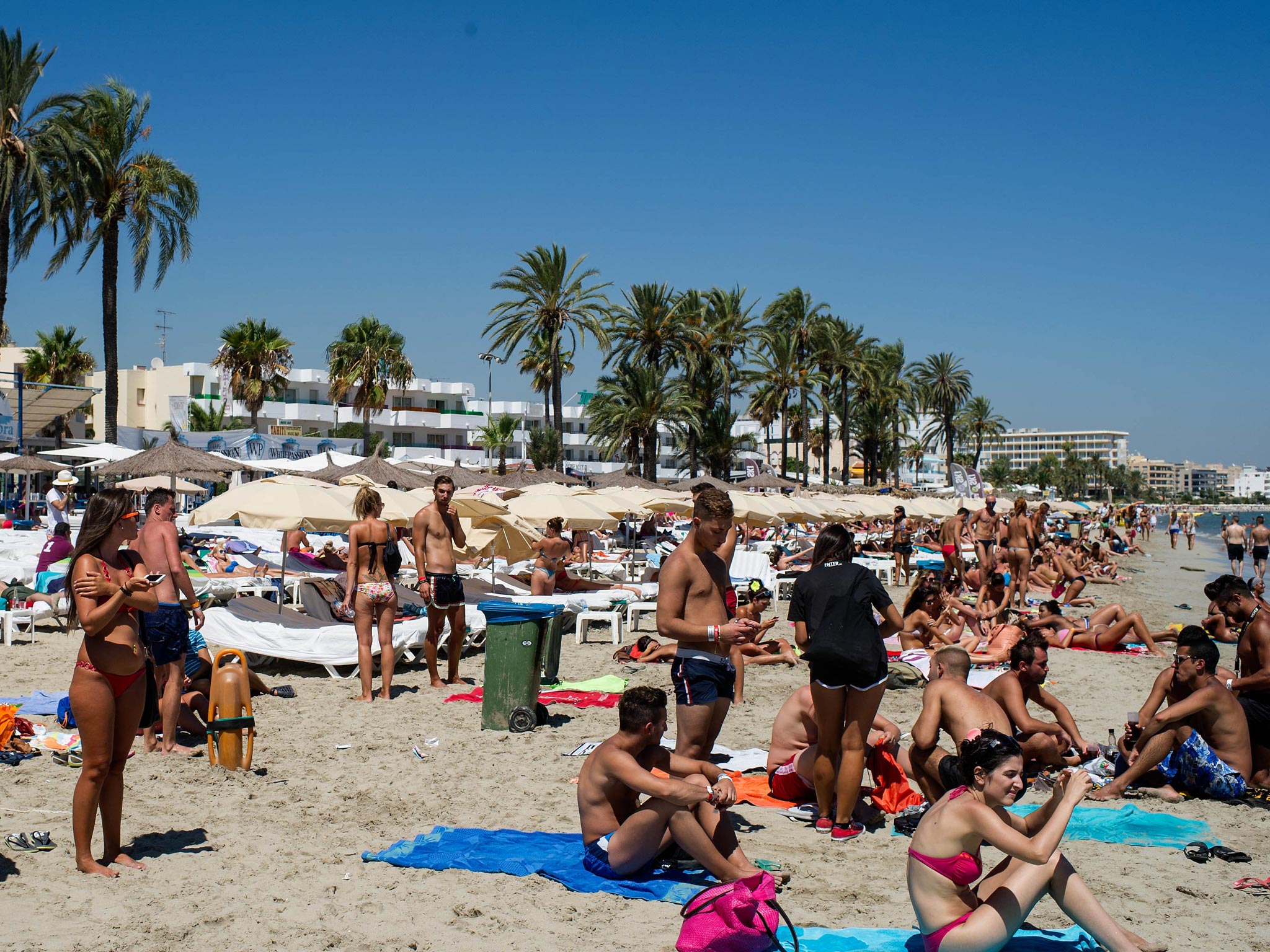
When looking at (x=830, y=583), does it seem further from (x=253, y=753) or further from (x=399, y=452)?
(x=399, y=452)

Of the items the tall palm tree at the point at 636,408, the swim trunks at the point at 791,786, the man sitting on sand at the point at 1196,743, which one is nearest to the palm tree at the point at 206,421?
the tall palm tree at the point at 636,408

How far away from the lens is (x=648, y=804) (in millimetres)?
4078

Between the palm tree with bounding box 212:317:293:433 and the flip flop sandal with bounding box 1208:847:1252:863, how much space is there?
39.8 m

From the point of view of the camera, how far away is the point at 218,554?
1438 cm

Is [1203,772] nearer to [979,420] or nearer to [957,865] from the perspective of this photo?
[957,865]

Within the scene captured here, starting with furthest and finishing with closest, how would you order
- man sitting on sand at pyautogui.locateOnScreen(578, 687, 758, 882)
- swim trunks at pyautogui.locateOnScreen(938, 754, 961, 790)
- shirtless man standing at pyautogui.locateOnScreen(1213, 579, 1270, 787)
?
shirtless man standing at pyautogui.locateOnScreen(1213, 579, 1270, 787)
man sitting on sand at pyautogui.locateOnScreen(578, 687, 758, 882)
swim trunks at pyautogui.locateOnScreen(938, 754, 961, 790)

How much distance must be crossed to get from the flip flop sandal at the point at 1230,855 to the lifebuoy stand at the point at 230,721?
4976mm

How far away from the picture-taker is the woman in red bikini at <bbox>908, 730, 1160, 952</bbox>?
3199 mm

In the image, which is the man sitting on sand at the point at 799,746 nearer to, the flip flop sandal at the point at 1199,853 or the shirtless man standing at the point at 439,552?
the flip flop sandal at the point at 1199,853

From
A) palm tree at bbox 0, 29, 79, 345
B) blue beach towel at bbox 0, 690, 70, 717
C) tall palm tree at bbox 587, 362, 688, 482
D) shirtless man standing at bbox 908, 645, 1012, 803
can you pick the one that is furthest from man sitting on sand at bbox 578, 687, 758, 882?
tall palm tree at bbox 587, 362, 688, 482

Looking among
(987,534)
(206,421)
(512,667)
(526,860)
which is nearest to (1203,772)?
(526,860)

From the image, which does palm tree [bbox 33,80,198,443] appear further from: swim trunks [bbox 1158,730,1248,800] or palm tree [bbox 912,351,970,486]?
palm tree [bbox 912,351,970,486]

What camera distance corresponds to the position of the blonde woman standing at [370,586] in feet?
25.1

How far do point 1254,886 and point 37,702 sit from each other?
293 inches
